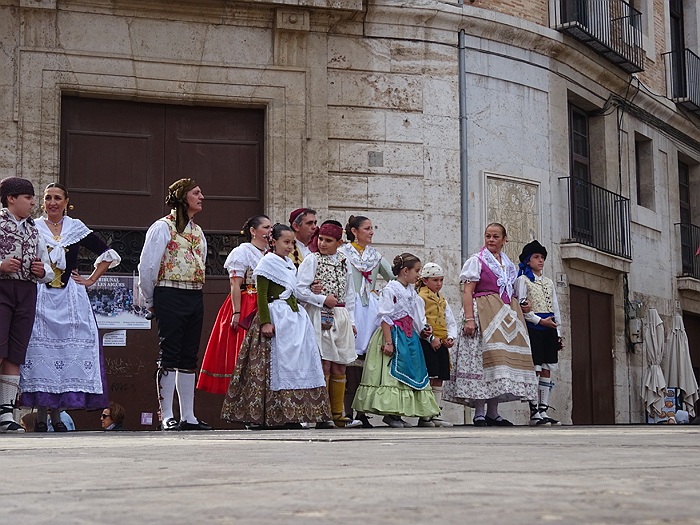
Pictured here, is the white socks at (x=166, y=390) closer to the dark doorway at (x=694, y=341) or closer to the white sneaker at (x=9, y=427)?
the white sneaker at (x=9, y=427)

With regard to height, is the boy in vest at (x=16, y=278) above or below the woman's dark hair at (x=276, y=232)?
below

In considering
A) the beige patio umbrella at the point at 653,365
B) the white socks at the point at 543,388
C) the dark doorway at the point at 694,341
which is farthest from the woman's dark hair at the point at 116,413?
the dark doorway at the point at 694,341

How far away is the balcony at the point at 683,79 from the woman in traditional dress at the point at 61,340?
13582 mm

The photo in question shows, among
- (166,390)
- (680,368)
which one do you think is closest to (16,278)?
(166,390)

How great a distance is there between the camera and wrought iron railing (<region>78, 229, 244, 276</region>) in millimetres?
13703

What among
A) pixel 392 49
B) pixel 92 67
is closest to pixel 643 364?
pixel 392 49

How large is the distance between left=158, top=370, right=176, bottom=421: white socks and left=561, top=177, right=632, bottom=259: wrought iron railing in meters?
8.37

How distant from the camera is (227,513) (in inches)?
83.8

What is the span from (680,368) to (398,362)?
919 cm

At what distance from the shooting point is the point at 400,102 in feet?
49.1

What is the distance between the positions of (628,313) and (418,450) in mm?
14467

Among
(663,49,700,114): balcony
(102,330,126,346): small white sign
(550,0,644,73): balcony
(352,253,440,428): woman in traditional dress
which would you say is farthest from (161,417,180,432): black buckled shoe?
(663,49,700,114): balcony

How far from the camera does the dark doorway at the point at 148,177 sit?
44.9 feet

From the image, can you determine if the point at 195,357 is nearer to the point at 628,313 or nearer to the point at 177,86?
the point at 177,86
